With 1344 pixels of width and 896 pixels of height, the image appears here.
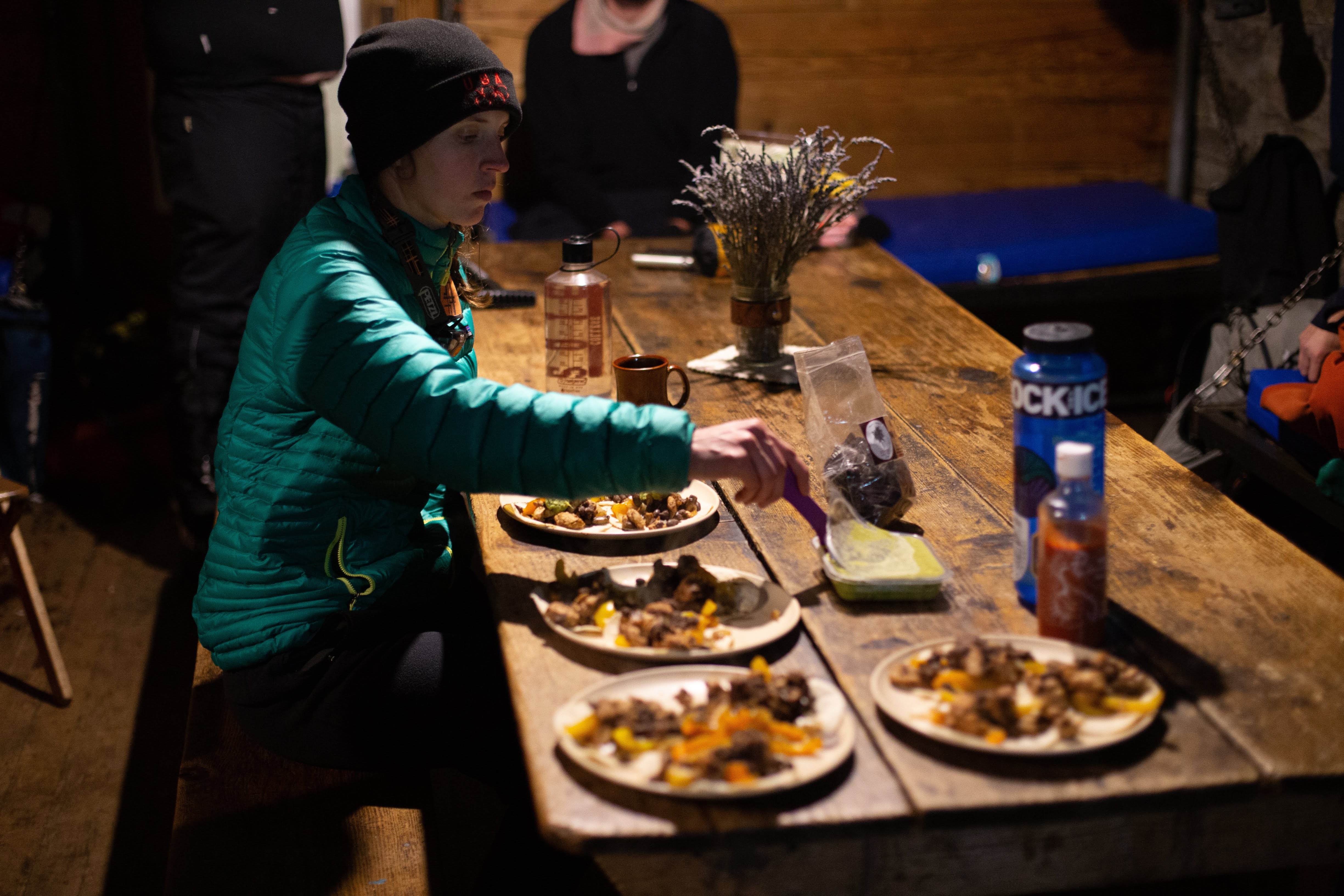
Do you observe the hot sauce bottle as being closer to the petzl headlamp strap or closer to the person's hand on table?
the petzl headlamp strap

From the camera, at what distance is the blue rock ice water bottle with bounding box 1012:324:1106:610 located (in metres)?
1.21

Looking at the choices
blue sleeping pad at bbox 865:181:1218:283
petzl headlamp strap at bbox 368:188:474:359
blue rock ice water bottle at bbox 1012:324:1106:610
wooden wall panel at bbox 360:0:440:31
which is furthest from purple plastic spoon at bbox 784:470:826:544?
wooden wall panel at bbox 360:0:440:31

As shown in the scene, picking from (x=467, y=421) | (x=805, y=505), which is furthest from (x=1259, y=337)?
(x=467, y=421)

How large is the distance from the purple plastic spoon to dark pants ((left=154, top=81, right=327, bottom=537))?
87.2 inches

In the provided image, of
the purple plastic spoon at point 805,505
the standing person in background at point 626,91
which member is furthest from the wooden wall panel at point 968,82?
the purple plastic spoon at point 805,505

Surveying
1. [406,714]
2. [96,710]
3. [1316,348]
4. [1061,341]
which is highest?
[1061,341]

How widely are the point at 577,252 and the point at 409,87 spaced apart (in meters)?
0.58

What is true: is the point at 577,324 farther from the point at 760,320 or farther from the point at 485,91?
the point at 485,91

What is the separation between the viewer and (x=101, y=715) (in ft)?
8.86

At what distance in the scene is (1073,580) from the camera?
3.92 feet

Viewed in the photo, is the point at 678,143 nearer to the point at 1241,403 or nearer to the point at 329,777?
the point at 1241,403

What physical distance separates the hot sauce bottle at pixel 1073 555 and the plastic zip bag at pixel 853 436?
11.9 inches

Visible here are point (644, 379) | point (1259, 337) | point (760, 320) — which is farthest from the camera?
point (1259, 337)

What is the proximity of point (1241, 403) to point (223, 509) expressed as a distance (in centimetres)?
222
